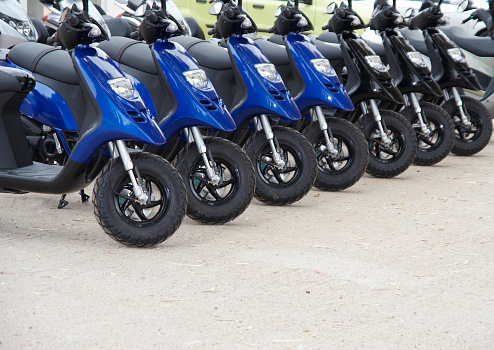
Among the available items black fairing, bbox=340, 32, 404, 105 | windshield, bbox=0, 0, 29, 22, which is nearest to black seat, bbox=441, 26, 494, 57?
black fairing, bbox=340, 32, 404, 105

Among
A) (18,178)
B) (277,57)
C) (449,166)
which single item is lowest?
(449,166)

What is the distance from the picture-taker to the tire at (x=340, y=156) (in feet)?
19.9

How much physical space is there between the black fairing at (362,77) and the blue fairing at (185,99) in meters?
1.93

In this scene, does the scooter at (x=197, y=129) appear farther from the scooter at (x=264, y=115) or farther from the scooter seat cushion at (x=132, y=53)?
the scooter at (x=264, y=115)

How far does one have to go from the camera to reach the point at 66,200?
18.9ft

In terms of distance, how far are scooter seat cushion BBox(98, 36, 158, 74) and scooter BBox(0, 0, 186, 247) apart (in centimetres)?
82

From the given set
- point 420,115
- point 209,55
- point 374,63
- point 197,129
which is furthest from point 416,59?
point 197,129

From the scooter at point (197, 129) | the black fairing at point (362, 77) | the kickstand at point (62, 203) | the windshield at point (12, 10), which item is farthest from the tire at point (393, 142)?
the windshield at point (12, 10)

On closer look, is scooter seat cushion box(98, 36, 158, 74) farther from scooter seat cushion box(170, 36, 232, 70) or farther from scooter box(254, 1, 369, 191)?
scooter box(254, 1, 369, 191)

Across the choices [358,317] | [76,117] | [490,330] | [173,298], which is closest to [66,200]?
[76,117]

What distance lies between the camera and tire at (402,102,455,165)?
7.35 m

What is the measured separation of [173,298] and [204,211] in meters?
1.50

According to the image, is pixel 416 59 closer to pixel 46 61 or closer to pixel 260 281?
pixel 46 61

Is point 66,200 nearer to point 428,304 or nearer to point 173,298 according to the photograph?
point 173,298
